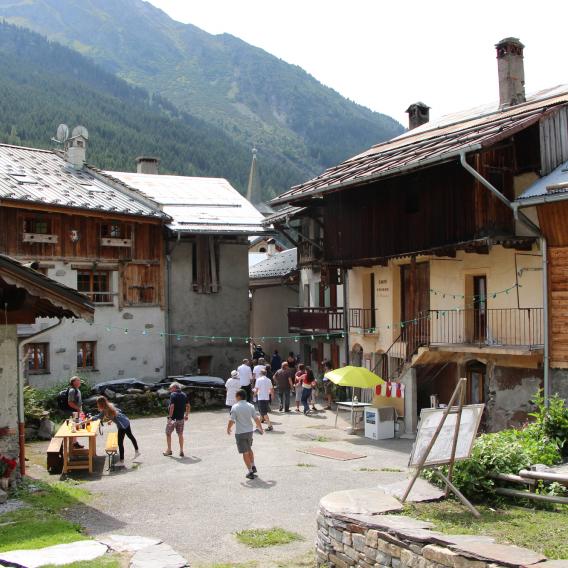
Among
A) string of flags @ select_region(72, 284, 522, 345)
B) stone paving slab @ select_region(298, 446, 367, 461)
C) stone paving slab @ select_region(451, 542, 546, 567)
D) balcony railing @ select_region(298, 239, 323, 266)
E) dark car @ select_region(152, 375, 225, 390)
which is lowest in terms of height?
stone paving slab @ select_region(298, 446, 367, 461)

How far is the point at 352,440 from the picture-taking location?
19.5m

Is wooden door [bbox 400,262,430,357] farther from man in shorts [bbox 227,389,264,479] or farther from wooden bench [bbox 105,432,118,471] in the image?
wooden bench [bbox 105,432,118,471]

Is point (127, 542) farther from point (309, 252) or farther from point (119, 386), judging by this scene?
point (309, 252)

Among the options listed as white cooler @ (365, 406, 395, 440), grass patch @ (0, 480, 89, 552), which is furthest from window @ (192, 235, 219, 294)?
grass patch @ (0, 480, 89, 552)

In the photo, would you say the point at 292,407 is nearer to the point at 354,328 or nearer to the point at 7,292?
the point at 354,328

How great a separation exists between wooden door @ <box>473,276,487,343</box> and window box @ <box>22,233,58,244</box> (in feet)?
47.9

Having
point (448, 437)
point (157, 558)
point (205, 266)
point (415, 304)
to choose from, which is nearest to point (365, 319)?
point (415, 304)

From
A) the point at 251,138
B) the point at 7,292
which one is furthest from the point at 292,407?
the point at 251,138

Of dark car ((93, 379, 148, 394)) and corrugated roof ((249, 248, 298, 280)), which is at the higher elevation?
corrugated roof ((249, 248, 298, 280))

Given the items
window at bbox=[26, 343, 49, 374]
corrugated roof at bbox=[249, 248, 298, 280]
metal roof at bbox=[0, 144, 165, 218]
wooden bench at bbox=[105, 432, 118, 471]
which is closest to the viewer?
wooden bench at bbox=[105, 432, 118, 471]

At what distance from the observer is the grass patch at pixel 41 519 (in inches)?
373

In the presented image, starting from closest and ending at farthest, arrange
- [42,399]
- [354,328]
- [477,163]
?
1. [477,163]
2. [42,399]
3. [354,328]

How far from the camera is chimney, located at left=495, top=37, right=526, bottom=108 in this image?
76.5 ft

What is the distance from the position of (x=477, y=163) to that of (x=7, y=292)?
37.2 ft
